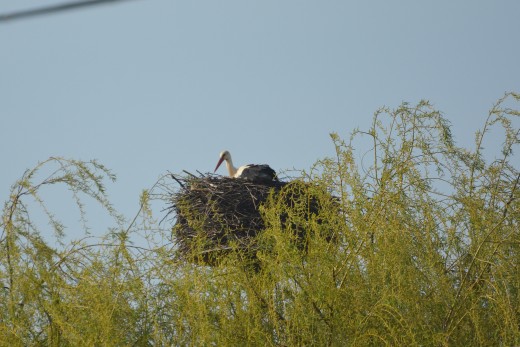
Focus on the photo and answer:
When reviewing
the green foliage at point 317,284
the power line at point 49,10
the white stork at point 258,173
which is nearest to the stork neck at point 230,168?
the white stork at point 258,173

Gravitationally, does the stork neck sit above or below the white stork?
above

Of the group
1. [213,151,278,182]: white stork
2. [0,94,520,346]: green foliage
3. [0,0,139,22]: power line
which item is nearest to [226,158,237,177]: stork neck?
[213,151,278,182]: white stork

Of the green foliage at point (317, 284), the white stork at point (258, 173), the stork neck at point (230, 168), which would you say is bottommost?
the green foliage at point (317, 284)

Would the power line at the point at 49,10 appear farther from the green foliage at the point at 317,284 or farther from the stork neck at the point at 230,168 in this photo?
the stork neck at the point at 230,168

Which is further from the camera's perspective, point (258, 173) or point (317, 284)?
point (258, 173)

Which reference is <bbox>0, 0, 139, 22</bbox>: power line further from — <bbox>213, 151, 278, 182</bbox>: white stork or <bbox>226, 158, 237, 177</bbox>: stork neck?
<bbox>226, 158, 237, 177</bbox>: stork neck

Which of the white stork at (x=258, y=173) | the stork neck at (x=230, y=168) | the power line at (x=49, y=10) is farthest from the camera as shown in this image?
the stork neck at (x=230, y=168)

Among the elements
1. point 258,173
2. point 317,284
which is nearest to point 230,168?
point 258,173

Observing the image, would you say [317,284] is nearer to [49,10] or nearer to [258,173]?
[49,10]

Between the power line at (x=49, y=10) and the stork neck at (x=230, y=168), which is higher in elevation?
the stork neck at (x=230, y=168)

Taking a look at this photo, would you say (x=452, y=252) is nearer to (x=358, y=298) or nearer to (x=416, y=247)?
(x=416, y=247)

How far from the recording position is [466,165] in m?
3.66

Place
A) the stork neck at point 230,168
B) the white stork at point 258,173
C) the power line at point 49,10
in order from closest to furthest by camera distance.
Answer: the power line at point 49,10 → the white stork at point 258,173 → the stork neck at point 230,168

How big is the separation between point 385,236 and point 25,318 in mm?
1197
